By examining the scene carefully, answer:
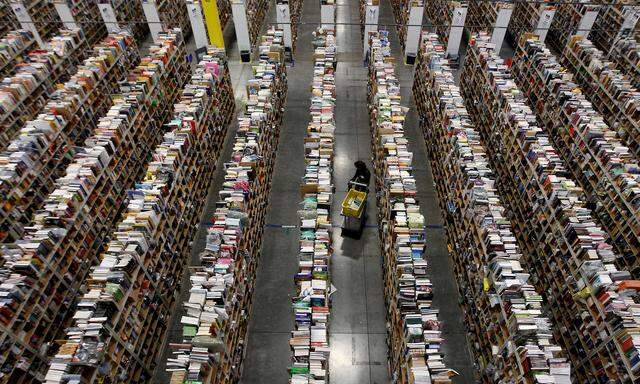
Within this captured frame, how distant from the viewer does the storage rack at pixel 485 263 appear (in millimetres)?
7195

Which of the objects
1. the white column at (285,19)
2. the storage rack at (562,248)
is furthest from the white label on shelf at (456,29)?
the white column at (285,19)

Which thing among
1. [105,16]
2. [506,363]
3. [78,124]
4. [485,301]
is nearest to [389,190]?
[485,301]

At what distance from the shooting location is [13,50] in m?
17.1

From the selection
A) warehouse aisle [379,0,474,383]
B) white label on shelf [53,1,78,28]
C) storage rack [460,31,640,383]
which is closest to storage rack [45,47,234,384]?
warehouse aisle [379,0,474,383]

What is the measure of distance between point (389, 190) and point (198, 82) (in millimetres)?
7953

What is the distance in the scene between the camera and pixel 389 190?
10484 mm

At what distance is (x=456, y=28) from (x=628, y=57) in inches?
290

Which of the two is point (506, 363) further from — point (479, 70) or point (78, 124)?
point (78, 124)

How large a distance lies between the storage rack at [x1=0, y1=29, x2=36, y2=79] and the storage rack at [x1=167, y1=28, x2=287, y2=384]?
1117 centimetres

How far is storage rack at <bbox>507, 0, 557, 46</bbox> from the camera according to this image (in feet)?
66.8

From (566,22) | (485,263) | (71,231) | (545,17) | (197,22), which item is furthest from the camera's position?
(566,22)

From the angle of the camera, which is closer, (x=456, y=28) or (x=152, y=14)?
(x=456, y=28)

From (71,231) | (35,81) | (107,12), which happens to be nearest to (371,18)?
(107,12)

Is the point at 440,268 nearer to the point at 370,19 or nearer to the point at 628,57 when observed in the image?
the point at 628,57
